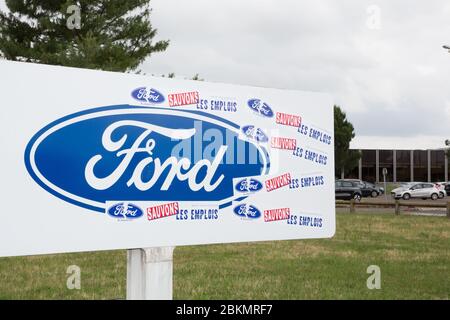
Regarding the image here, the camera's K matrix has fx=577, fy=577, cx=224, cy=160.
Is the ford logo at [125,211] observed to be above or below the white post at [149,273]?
above

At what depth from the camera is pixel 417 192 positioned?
43.2m

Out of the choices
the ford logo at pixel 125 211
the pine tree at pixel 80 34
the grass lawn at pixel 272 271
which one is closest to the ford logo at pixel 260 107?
the ford logo at pixel 125 211

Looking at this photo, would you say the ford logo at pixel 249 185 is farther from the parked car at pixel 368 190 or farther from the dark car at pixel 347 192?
the parked car at pixel 368 190

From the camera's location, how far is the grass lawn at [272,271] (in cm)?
849

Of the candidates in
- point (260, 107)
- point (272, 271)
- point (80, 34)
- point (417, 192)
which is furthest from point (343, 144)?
point (260, 107)

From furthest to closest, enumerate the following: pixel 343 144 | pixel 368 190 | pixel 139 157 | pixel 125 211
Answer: pixel 343 144, pixel 368 190, pixel 139 157, pixel 125 211

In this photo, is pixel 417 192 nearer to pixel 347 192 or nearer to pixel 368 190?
pixel 368 190

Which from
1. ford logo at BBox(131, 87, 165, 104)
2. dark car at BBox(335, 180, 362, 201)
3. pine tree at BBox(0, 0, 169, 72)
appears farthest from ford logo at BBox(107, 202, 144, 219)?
dark car at BBox(335, 180, 362, 201)

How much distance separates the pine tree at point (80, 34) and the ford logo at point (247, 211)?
21110 mm

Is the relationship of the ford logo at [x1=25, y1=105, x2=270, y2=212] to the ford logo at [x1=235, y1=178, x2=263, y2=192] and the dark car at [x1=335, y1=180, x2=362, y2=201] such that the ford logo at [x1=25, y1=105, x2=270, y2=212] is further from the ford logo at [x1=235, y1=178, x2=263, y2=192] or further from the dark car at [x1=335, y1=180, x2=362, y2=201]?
the dark car at [x1=335, y1=180, x2=362, y2=201]

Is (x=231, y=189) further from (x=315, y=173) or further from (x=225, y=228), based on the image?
(x=315, y=173)

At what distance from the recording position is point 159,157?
471 cm

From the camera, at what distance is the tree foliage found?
2174 inches

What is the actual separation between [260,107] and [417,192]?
4064 centimetres
